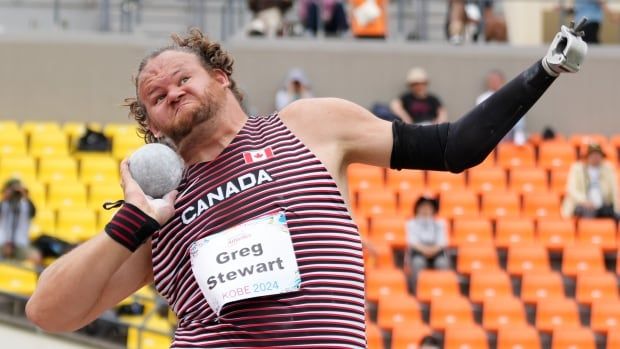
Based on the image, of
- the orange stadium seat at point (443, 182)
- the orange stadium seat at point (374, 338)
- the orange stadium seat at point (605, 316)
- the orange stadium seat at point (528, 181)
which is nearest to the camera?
the orange stadium seat at point (374, 338)

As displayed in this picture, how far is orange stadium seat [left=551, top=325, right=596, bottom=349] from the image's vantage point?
12.2m

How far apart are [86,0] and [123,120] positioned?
304 cm

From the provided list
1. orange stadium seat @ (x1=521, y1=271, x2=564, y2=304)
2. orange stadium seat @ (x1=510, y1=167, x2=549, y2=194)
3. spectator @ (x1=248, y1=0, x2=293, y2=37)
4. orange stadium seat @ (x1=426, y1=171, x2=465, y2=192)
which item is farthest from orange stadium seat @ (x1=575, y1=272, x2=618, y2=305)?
spectator @ (x1=248, y1=0, x2=293, y2=37)

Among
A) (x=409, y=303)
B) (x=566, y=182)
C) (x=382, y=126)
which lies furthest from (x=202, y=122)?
(x=566, y=182)

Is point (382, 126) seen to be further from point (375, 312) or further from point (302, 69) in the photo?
point (302, 69)

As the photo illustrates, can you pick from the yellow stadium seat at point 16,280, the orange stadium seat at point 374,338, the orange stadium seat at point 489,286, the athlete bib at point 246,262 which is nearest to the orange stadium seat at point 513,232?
the orange stadium seat at point 489,286

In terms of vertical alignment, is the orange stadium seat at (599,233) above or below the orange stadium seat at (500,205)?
Answer: below

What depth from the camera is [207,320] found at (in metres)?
3.71

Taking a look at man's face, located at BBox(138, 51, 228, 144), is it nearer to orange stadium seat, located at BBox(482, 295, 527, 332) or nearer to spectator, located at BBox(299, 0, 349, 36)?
orange stadium seat, located at BBox(482, 295, 527, 332)

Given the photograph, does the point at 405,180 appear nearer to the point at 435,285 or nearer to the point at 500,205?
the point at 500,205

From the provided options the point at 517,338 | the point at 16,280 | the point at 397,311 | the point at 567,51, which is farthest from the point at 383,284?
the point at 567,51

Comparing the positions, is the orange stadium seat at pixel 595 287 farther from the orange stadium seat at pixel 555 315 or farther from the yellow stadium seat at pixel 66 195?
the yellow stadium seat at pixel 66 195

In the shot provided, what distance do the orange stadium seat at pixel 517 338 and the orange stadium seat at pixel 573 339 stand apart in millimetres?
225

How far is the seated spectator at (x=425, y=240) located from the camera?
1291 centimetres
